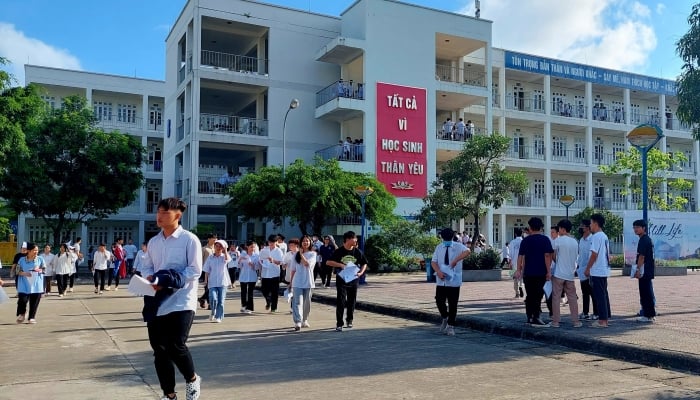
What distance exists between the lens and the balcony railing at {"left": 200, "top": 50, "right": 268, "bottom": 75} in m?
34.2

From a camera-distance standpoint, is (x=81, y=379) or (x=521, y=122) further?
(x=521, y=122)

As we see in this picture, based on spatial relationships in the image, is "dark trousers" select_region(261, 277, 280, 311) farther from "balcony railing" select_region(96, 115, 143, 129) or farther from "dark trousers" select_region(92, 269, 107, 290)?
"balcony railing" select_region(96, 115, 143, 129)

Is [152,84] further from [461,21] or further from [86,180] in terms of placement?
[461,21]

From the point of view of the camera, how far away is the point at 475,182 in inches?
963

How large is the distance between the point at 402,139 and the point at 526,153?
12.6 m

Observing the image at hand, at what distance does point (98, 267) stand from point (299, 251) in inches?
444

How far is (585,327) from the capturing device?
10.3 m

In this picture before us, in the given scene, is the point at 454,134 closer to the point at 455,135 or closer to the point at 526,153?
the point at 455,135

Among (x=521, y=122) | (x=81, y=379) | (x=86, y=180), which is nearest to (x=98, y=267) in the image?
(x=86, y=180)

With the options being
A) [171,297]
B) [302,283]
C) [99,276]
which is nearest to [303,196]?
[99,276]

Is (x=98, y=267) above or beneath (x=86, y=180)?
beneath

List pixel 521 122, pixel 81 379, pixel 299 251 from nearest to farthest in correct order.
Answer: pixel 81 379
pixel 299 251
pixel 521 122

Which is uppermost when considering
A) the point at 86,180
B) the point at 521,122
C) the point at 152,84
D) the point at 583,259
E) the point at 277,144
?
the point at 152,84

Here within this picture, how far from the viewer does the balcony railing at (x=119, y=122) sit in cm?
4472
